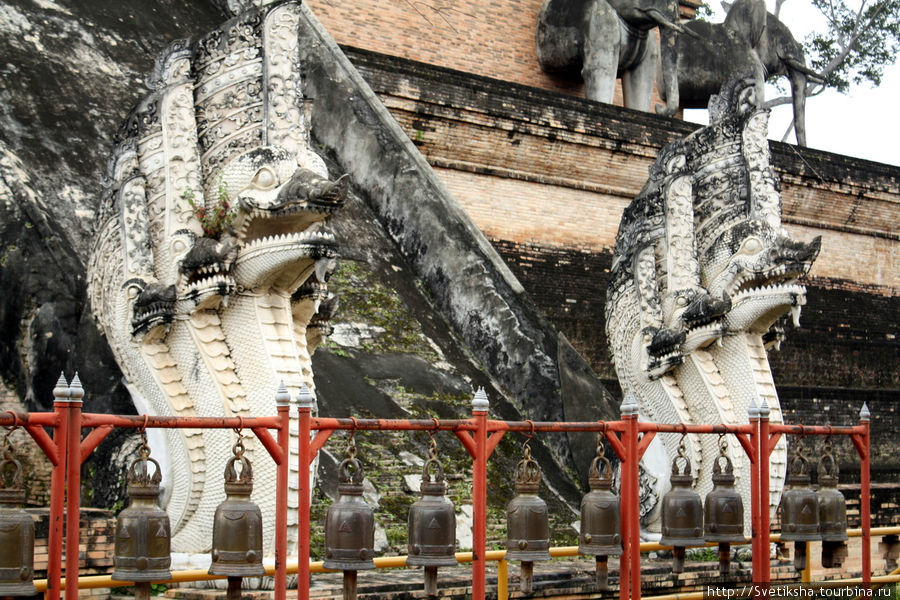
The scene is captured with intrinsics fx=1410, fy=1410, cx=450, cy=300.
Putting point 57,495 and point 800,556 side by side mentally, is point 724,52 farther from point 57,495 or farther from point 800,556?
point 57,495

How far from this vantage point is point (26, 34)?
9.55 m

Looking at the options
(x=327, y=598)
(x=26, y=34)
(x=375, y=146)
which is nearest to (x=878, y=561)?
(x=375, y=146)

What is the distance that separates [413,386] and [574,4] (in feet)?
28.1

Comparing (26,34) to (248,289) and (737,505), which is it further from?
(737,505)

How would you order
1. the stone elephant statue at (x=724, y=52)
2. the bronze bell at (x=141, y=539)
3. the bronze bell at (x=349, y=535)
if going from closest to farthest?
1. the bronze bell at (x=141, y=539)
2. the bronze bell at (x=349, y=535)
3. the stone elephant statue at (x=724, y=52)

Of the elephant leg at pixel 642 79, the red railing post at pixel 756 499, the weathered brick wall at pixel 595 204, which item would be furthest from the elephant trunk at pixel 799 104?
the red railing post at pixel 756 499

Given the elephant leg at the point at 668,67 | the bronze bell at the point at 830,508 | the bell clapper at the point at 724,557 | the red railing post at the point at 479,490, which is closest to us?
the red railing post at the point at 479,490

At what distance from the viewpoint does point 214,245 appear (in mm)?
6352

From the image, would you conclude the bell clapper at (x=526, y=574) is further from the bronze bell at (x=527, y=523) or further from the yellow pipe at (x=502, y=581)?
the yellow pipe at (x=502, y=581)

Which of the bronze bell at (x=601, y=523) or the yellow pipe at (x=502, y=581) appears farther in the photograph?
the yellow pipe at (x=502, y=581)

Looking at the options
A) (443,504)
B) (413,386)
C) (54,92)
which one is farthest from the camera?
(54,92)

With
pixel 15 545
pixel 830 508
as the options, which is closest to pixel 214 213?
pixel 15 545

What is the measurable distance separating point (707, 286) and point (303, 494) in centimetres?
411

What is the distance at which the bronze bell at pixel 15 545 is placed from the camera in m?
4.27
